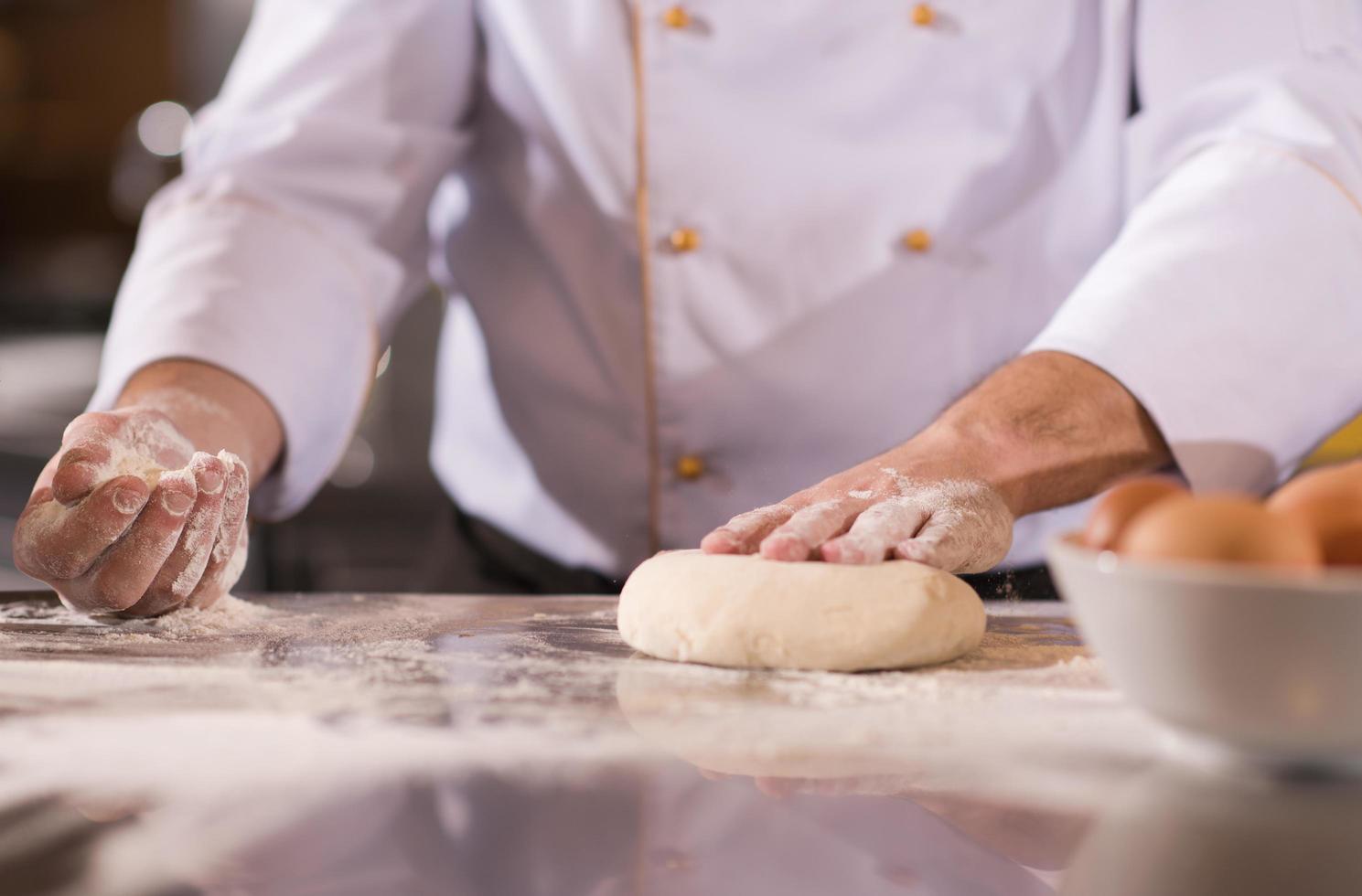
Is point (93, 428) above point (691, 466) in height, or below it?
above

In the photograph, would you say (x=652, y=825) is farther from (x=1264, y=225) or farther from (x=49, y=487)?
(x=1264, y=225)

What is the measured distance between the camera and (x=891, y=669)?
32.2 inches

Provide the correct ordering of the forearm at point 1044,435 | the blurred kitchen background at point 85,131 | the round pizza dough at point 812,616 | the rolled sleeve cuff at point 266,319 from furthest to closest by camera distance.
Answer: the blurred kitchen background at point 85,131 → the rolled sleeve cuff at point 266,319 → the forearm at point 1044,435 → the round pizza dough at point 812,616

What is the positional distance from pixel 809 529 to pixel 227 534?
0.44 meters

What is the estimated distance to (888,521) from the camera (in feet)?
2.87

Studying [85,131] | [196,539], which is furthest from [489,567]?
[85,131]

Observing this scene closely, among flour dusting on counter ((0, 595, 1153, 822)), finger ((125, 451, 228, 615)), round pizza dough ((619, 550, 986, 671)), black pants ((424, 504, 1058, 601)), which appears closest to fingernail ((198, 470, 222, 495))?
finger ((125, 451, 228, 615))

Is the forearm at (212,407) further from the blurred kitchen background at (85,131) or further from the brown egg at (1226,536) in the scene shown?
the blurred kitchen background at (85,131)

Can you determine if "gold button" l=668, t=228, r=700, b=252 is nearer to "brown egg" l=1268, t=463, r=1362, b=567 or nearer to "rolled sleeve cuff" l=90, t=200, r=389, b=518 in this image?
"rolled sleeve cuff" l=90, t=200, r=389, b=518

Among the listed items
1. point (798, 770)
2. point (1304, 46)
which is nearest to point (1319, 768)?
point (798, 770)

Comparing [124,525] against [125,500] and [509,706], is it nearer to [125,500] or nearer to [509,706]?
[125,500]

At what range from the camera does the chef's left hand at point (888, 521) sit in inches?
33.4

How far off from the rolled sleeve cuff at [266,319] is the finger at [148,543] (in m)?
0.34

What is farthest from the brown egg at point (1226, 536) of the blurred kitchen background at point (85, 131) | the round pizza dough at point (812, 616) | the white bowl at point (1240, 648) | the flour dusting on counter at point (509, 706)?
the blurred kitchen background at point (85, 131)
